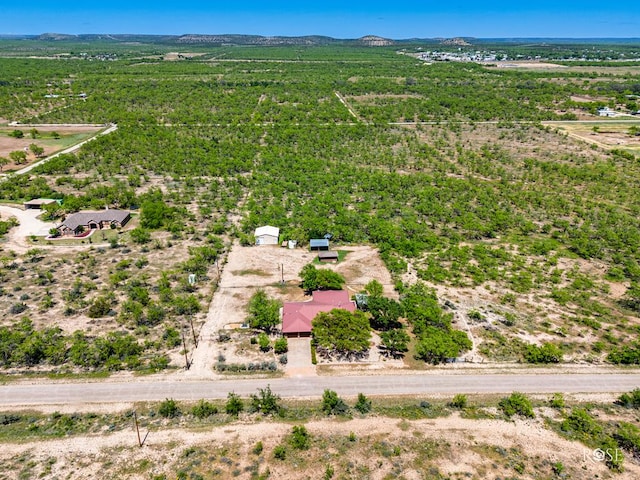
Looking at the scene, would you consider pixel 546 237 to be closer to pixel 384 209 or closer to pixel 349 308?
pixel 384 209

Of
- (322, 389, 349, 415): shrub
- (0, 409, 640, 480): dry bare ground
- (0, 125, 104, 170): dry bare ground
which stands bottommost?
(0, 409, 640, 480): dry bare ground

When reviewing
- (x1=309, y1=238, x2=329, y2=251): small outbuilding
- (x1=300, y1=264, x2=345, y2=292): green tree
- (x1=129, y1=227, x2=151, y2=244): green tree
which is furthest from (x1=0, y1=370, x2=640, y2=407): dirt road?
(x1=129, y1=227, x2=151, y2=244): green tree

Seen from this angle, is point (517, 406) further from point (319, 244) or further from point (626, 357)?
point (319, 244)

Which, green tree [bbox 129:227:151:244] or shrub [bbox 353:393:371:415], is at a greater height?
green tree [bbox 129:227:151:244]

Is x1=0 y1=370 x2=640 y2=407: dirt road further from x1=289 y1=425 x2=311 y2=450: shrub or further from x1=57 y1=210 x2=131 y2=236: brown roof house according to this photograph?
x1=57 y1=210 x2=131 y2=236: brown roof house

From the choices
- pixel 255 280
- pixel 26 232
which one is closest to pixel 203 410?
pixel 255 280

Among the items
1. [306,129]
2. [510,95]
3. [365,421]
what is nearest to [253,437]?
[365,421]

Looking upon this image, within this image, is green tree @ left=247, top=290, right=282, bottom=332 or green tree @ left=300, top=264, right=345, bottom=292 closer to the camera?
green tree @ left=247, top=290, right=282, bottom=332
